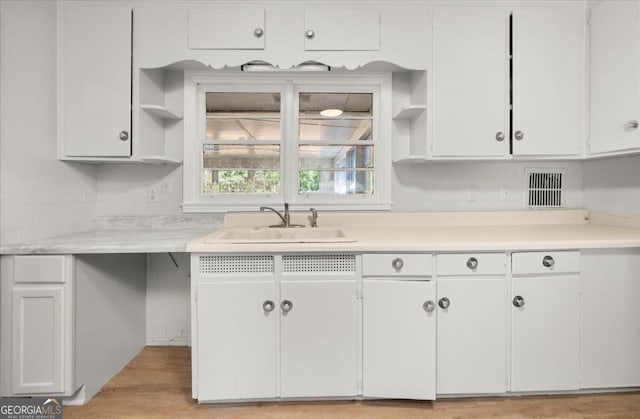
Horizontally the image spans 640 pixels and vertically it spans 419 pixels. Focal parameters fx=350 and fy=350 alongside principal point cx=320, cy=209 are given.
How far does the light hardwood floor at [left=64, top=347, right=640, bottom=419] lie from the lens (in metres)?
1.80

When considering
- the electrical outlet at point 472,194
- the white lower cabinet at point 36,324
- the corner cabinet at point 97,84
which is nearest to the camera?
the white lower cabinet at point 36,324

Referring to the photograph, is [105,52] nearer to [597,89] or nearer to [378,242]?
[378,242]

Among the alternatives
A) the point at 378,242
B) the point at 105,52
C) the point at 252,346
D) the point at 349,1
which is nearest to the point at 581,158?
the point at 378,242

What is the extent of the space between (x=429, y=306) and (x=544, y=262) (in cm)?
66

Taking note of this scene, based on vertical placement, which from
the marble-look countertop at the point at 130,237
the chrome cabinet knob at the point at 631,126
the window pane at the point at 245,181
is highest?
the chrome cabinet knob at the point at 631,126

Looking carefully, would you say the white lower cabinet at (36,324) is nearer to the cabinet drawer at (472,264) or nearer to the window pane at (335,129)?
the window pane at (335,129)

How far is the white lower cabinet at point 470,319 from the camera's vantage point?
1.82 meters

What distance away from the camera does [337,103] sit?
2.56 meters

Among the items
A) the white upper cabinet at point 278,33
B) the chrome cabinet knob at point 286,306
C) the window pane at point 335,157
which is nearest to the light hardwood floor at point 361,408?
the chrome cabinet knob at point 286,306

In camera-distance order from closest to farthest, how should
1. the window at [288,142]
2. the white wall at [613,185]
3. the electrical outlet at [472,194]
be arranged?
the white wall at [613,185]
the window at [288,142]
the electrical outlet at [472,194]

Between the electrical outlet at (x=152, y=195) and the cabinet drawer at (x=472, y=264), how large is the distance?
1973 mm

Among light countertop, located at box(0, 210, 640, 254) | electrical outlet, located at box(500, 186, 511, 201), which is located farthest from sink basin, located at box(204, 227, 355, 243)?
electrical outlet, located at box(500, 186, 511, 201)

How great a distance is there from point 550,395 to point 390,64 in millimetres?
2171

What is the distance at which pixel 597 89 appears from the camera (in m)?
2.20
